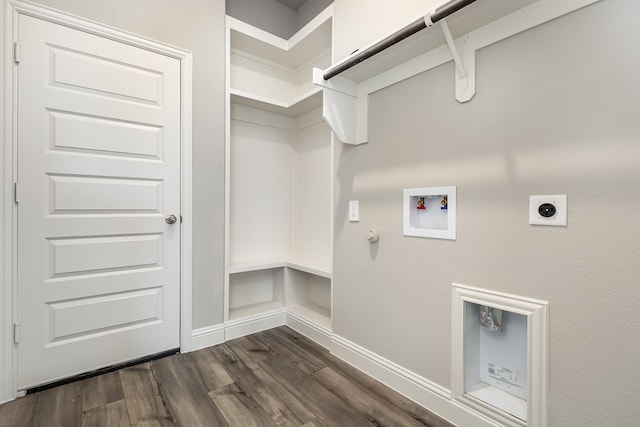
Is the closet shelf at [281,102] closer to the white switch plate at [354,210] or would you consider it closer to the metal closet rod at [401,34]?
the metal closet rod at [401,34]

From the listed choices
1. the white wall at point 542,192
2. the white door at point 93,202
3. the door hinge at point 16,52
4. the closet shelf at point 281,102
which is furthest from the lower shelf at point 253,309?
the door hinge at point 16,52

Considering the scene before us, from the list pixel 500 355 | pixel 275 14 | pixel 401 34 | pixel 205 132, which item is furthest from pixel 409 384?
pixel 275 14

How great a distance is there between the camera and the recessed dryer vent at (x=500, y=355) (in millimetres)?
1128

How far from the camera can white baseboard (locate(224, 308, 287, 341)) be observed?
2.27m

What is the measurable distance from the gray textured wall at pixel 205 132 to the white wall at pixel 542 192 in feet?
3.93

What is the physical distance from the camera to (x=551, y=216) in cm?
110

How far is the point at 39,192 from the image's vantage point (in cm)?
159

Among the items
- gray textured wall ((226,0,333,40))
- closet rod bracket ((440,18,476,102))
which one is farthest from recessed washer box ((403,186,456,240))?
gray textured wall ((226,0,333,40))

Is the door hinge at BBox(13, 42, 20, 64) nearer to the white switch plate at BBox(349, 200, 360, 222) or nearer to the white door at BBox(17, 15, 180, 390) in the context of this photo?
the white door at BBox(17, 15, 180, 390)

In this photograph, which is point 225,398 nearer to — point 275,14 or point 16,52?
point 16,52

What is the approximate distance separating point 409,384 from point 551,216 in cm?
109

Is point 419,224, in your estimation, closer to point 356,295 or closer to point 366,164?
A: point 366,164

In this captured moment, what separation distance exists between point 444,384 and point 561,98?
1329mm

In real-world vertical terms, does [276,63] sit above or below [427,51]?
above
